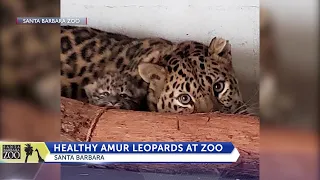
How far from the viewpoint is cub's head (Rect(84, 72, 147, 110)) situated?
2115 mm

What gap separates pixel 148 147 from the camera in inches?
81.9

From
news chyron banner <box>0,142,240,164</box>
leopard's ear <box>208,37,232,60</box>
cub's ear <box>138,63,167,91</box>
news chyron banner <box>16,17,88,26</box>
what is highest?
news chyron banner <box>16,17,88,26</box>

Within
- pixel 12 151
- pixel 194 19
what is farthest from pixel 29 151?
pixel 194 19

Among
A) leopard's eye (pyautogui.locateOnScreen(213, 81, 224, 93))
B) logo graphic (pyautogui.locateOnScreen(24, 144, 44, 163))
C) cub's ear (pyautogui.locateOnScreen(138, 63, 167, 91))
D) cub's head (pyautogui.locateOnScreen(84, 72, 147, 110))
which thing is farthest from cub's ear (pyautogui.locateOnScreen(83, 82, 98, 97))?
leopard's eye (pyautogui.locateOnScreen(213, 81, 224, 93))

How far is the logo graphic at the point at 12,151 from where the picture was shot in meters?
2.11

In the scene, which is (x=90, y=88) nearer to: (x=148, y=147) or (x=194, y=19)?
(x=148, y=147)

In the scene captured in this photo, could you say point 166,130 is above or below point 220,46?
below

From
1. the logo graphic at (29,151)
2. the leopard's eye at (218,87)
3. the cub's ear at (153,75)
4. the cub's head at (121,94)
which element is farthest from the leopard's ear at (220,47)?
the logo graphic at (29,151)

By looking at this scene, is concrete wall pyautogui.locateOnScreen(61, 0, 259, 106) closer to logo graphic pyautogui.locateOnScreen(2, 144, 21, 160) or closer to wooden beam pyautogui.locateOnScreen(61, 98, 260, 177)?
wooden beam pyautogui.locateOnScreen(61, 98, 260, 177)

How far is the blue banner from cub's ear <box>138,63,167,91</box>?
0.23m

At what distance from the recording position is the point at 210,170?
6.89ft

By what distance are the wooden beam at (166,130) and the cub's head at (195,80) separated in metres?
0.05

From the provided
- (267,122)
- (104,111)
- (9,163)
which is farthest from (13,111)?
(267,122)

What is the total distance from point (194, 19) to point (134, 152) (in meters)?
0.57
